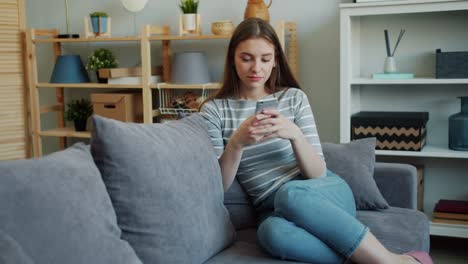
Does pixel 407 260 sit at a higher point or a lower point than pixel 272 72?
lower

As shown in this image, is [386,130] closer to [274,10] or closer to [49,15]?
[274,10]

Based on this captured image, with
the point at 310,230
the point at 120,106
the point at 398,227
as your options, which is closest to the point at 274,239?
the point at 310,230

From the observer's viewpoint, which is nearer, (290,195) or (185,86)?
(290,195)

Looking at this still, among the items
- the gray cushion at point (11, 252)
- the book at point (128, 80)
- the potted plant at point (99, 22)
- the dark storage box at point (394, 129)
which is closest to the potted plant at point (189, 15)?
the book at point (128, 80)

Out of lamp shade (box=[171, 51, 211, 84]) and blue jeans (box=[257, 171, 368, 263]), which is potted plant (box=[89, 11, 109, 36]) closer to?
lamp shade (box=[171, 51, 211, 84])

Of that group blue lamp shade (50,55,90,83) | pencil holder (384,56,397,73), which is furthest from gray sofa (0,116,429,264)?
blue lamp shade (50,55,90,83)

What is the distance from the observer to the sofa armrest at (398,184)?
7.24 feet

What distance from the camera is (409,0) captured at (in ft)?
8.96

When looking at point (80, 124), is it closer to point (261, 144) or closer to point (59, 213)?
point (261, 144)

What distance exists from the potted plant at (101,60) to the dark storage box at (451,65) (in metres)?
1.85

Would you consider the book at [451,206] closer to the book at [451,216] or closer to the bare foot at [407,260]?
the book at [451,216]

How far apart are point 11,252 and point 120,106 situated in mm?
2346

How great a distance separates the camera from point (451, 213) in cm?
287

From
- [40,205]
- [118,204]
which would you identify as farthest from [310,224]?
[40,205]
